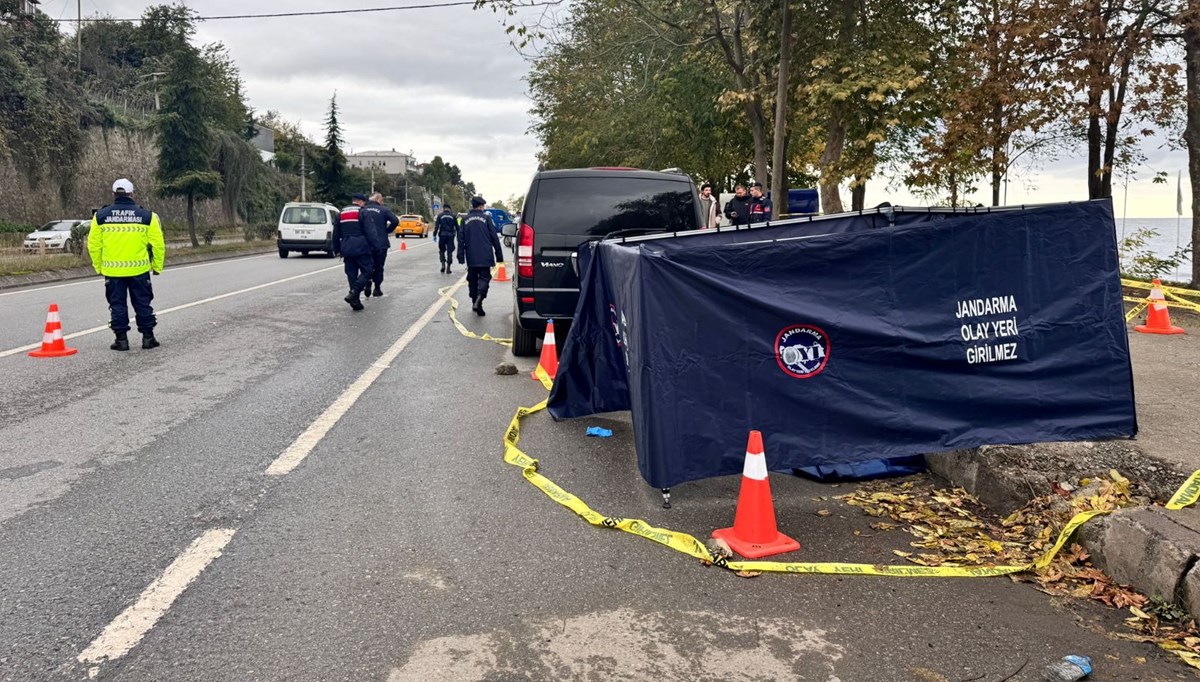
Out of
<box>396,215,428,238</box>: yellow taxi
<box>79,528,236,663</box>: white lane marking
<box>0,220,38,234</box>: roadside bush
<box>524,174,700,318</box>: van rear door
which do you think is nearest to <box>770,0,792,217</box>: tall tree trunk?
<box>524,174,700,318</box>: van rear door

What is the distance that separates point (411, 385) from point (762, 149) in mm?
14866

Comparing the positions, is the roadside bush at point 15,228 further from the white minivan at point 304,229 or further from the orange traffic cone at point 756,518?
the orange traffic cone at point 756,518

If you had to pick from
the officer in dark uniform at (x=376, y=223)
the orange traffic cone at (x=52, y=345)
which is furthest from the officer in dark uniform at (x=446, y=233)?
the orange traffic cone at (x=52, y=345)

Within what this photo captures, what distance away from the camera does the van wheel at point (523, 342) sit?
972 centimetres

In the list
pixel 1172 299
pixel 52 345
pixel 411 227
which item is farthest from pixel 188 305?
pixel 411 227

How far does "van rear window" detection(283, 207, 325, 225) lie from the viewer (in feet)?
97.0

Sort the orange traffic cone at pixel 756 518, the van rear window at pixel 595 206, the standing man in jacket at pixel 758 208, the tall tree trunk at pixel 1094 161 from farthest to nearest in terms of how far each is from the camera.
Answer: the tall tree trunk at pixel 1094 161
the standing man in jacket at pixel 758 208
the van rear window at pixel 595 206
the orange traffic cone at pixel 756 518

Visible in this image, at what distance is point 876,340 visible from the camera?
5078 mm

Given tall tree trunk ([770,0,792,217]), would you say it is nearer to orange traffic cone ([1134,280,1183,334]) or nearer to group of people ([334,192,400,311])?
orange traffic cone ([1134,280,1183,334])

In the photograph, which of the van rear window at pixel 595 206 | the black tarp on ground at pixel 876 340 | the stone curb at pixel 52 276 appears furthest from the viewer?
the stone curb at pixel 52 276

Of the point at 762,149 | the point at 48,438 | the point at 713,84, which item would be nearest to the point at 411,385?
the point at 48,438

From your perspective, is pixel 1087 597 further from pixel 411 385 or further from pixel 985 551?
pixel 411 385

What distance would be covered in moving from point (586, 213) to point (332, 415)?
3.55 meters

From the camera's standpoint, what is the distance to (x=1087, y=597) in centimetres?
382
